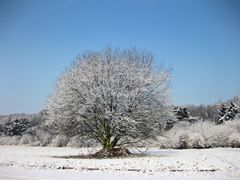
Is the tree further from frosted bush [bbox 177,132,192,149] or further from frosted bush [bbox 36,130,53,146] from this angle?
frosted bush [bbox 36,130,53,146]

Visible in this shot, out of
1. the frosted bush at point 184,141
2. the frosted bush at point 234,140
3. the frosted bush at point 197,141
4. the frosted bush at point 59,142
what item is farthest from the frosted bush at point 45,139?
the frosted bush at point 234,140

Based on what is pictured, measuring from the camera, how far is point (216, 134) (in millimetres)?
47719

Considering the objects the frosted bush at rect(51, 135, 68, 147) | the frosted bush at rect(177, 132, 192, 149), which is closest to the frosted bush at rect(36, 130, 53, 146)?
the frosted bush at rect(51, 135, 68, 147)

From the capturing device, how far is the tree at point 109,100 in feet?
104

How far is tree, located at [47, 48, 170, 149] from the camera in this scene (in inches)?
1247

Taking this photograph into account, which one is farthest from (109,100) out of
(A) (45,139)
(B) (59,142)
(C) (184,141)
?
(A) (45,139)

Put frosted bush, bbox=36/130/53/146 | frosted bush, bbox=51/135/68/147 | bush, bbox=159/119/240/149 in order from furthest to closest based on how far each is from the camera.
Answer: frosted bush, bbox=36/130/53/146, frosted bush, bbox=51/135/68/147, bush, bbox=159/119/240/149

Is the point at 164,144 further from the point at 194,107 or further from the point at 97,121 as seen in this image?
the point at 194,107

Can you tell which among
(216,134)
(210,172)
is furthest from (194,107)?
(210,172)

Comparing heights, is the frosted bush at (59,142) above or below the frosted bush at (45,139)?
below

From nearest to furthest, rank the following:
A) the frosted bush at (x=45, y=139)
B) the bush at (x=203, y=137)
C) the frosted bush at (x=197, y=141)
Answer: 1. the frosted bush at (x=197, y=141)
2. the bush at (x=203, y=137)
3. the frosted bush at (x=45, y=139)

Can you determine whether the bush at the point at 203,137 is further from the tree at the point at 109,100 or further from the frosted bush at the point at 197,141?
the tree at the point at 109,100

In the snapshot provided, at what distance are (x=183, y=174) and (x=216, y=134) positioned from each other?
32.0 metres

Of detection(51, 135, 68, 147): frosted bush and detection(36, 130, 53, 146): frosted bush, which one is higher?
detection(36, 130, 53, 146): frosted bush
